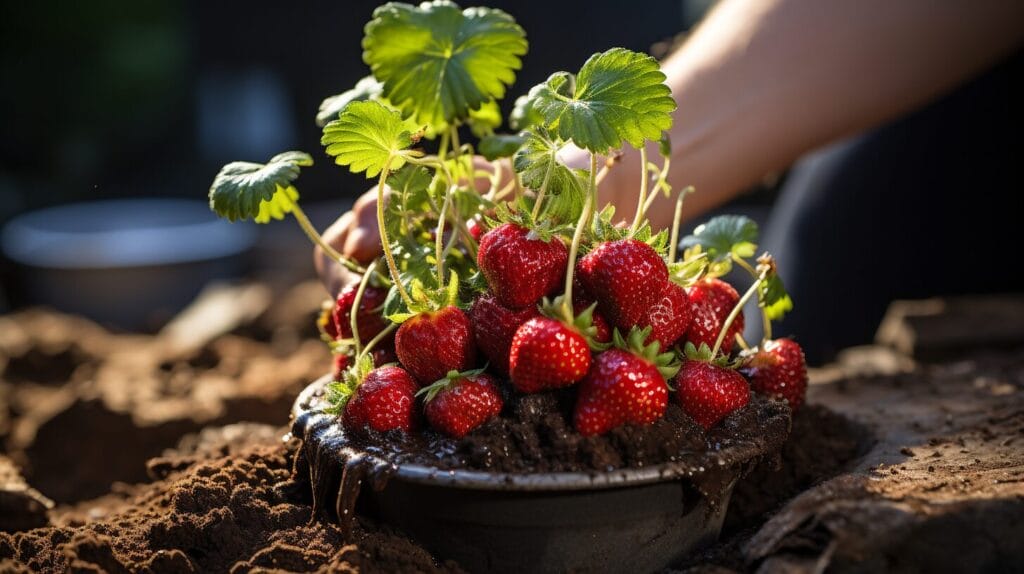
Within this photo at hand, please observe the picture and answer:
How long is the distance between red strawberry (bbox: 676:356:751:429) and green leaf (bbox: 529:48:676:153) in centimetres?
26

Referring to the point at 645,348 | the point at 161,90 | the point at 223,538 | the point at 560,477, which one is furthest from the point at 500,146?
the point at 161,90

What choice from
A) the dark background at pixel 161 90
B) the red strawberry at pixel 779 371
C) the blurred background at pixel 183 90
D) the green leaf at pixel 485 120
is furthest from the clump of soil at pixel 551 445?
the dark background at pixel 161 90

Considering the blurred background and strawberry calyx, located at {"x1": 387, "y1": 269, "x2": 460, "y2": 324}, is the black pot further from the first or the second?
the blurred background

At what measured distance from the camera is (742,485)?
126cm

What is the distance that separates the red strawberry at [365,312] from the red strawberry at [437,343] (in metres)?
0.15

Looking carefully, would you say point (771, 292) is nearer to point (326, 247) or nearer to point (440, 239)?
point (440, 239)

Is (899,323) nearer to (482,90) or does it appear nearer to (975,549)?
A: (975,549)

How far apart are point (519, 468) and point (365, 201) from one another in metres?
0.58

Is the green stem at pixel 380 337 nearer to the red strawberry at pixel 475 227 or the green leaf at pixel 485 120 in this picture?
the red strawberry at pixel 475 227

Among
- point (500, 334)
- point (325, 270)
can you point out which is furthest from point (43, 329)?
point (500, 334)

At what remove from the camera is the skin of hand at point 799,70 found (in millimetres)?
1823

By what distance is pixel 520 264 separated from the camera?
3.38 ft

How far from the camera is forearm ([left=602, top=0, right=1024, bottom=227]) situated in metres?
1.83

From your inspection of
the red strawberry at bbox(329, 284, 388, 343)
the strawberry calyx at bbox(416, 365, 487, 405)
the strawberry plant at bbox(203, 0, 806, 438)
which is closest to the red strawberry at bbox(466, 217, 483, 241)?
the strawberry plant at bbox(203, 0, 806, 438)
